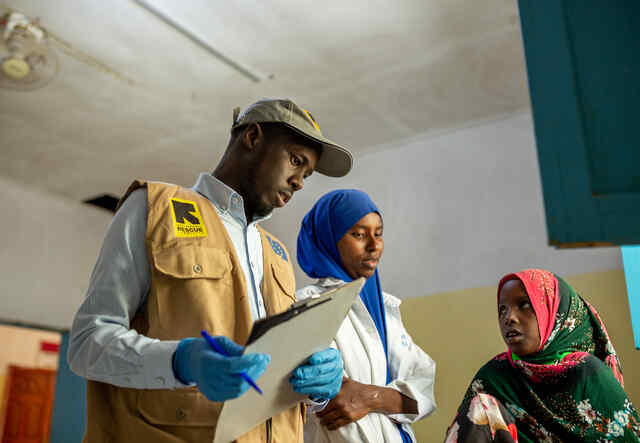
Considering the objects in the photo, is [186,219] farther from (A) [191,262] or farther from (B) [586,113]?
(B) [586,113]

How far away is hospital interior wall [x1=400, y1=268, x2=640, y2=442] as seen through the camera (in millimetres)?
3082

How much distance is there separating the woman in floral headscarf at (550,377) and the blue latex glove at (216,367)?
94 cm

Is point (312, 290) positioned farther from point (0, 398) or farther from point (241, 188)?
point (0, 398)

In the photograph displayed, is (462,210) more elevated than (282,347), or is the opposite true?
(462,210)

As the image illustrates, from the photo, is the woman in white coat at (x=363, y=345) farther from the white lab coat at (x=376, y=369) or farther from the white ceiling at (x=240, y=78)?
the white ceiling at (x=240, y=78)

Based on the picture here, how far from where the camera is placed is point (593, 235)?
0.78 meters

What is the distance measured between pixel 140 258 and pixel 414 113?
3579 mm

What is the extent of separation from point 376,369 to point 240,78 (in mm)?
2596

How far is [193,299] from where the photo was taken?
1.21 meters

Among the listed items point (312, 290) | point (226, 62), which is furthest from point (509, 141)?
point (312, 290)

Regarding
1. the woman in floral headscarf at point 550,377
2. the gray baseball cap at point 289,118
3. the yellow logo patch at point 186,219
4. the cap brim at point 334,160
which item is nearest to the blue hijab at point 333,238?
the woman in floral headscarf at point 550,377

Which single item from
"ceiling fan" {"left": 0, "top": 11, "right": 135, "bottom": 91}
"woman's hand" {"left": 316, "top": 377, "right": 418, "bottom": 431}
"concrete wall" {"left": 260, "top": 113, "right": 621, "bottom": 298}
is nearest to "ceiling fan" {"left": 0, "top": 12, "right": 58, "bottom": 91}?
"ceiling fan" {"left": 0, "top": 11, "right": 135, "bottom": 91}

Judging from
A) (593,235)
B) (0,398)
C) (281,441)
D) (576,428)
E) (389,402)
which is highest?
(593,235)

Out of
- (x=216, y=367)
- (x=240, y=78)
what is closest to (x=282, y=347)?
(x=216, y=367)
